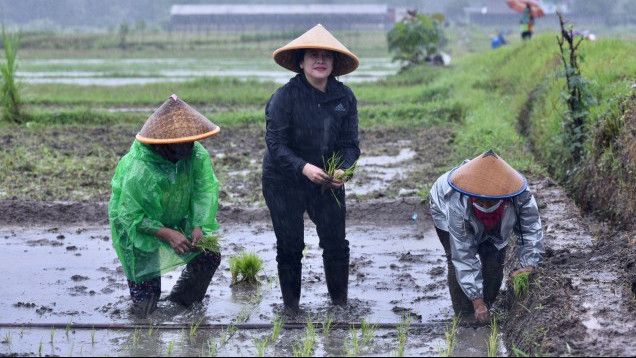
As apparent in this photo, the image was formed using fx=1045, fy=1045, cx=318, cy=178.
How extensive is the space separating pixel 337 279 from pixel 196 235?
0.91 m

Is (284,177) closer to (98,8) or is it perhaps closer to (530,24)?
(530,24)

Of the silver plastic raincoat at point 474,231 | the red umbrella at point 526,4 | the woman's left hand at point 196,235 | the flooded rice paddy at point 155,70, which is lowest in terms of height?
the flooded rice paddy at point 155,70

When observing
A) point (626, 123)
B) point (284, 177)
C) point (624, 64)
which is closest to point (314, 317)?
point (284, 177)

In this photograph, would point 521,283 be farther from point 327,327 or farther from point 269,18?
point 269,18

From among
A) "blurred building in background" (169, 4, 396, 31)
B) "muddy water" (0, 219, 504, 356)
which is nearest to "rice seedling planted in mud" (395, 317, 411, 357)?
"muddy water" (0, 219, 504, 356)

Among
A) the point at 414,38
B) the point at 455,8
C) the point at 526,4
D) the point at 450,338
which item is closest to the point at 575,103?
the point at 450,338

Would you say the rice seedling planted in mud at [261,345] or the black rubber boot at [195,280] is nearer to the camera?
the rice seedling planted in mud at [261,345]

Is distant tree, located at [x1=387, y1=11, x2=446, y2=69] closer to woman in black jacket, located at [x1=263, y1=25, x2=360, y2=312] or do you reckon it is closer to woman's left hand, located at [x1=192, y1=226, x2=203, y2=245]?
woman in black jacket, located at [x1=263, y1=25, x2=360, y2=312]

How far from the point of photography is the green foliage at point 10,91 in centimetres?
1510

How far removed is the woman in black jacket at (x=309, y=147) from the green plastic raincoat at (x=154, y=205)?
1.43 feet

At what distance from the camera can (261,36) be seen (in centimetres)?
5294

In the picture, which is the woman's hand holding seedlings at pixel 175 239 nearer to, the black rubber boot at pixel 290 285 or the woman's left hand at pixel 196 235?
the woman's left hand at pixel 196 235

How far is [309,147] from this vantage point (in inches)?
242

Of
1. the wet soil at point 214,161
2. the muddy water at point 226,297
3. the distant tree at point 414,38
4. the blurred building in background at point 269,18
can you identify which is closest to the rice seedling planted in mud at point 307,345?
the muddy water at point 226,297
